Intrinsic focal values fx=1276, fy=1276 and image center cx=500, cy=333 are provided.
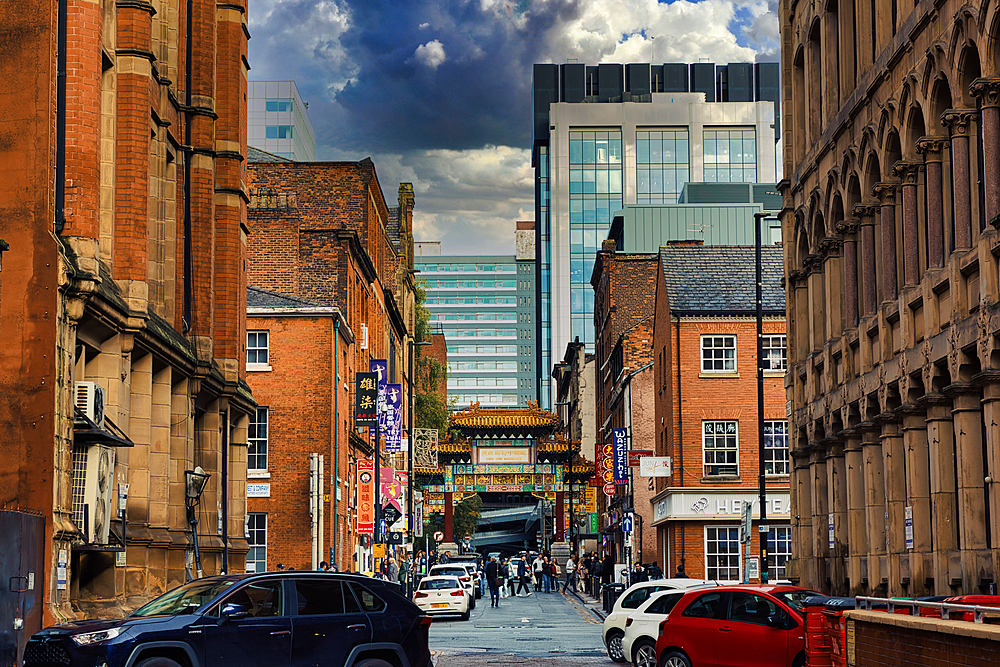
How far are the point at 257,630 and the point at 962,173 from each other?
1380cm

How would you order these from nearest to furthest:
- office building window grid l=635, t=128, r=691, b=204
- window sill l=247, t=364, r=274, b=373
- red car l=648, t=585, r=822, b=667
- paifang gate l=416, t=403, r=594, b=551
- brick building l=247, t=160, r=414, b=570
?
1. red car l=648, t=585, r=822, b=667
2. brick building l=247, t=160, r=414, b=570
3. window sill l=247, t=364, r=274, b=373
4. paifang gate l=416, t=403, r=594, b=551
5. office building window grid l=635, t=128, r=691, b=204

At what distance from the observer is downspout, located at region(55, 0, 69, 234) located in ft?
64.1

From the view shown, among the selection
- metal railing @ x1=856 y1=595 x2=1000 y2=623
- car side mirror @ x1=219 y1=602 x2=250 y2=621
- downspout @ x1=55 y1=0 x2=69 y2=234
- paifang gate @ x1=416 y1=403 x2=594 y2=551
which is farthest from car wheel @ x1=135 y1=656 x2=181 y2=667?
paifang gate @ x1=416 y1=403 x2=594 y2=551

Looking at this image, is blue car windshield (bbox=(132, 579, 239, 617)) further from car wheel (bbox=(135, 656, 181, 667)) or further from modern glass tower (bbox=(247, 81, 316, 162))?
modern glass tower (bbox=(247, 81, 316, 162))

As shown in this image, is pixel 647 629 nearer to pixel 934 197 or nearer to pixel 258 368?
pixel 934 197

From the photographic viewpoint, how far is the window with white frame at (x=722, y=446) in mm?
52906

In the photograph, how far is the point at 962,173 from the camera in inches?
835

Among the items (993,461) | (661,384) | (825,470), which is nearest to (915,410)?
(993,461)

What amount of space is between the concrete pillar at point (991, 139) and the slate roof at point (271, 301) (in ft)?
102

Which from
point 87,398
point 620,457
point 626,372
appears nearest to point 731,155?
point 626,372

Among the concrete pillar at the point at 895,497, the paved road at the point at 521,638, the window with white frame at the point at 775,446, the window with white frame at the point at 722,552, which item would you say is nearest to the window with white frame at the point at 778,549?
the window with white frame at the point at 722,552

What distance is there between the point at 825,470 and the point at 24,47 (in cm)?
2077

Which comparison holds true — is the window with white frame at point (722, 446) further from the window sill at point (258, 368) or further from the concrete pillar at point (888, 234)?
the concrete pillar at point (888, 234)

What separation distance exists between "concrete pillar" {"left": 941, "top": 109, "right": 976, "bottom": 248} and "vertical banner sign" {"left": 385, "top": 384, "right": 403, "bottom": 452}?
40.3 meters
